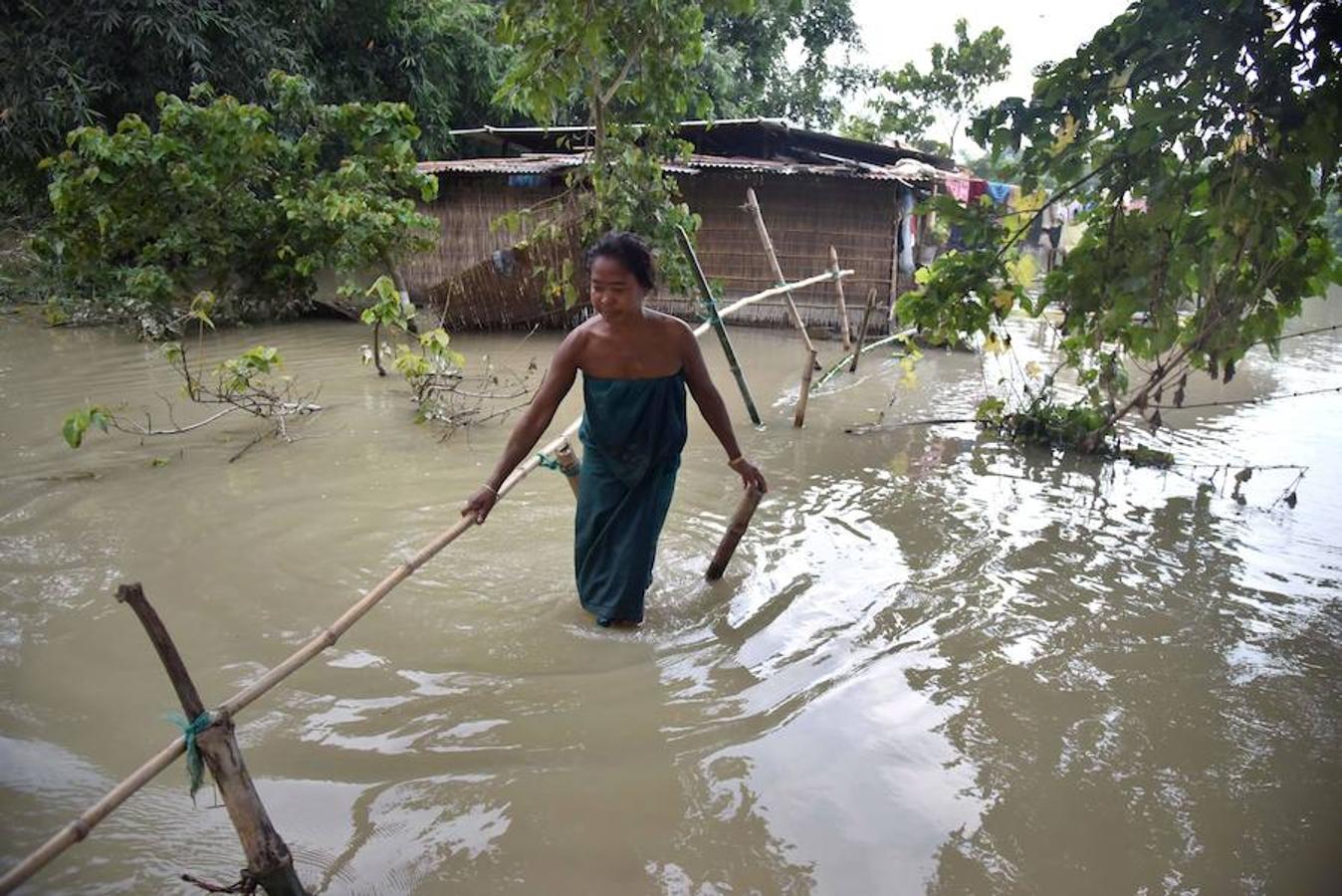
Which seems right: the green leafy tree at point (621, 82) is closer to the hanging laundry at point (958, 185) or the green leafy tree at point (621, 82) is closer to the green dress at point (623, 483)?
the green dress at point (623, 483)

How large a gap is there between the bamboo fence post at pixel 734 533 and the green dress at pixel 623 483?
0.43 m

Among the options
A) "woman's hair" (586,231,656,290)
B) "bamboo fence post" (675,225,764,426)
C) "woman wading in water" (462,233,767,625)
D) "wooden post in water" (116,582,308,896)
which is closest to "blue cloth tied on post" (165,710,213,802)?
"wooden post in water" (116,582,308,896)

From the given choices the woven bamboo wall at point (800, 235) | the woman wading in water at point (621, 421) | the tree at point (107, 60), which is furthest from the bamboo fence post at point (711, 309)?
the tree at point (107, 60)

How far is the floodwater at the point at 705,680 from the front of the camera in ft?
7.19

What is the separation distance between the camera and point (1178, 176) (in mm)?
3672

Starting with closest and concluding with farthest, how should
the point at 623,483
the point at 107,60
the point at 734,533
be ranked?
the point at 623,483
the point at 734,533
the point at 107,60

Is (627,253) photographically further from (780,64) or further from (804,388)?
(780,64)

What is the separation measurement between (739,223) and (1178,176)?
802 centimetres

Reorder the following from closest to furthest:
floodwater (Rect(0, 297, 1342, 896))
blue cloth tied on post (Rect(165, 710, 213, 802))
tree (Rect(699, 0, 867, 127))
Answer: blue cloth tied on post (Rect(165, 710, 213, 802)) → floodwater (Rect(0, 297, 1342, 896)) → tree (Rect(699, 0, 867, 127))

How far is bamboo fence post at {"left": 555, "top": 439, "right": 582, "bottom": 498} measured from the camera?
3.43 meters

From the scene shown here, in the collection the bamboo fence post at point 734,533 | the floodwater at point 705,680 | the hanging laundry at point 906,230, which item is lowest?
the floodwater at point 705,680

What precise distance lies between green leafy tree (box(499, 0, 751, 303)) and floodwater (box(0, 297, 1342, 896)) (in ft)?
7.38

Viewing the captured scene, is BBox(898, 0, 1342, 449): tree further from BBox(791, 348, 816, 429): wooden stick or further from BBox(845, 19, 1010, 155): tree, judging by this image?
BBox(845, 19, 1010, 155): tree

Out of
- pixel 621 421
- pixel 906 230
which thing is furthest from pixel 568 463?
pixel 906 230
